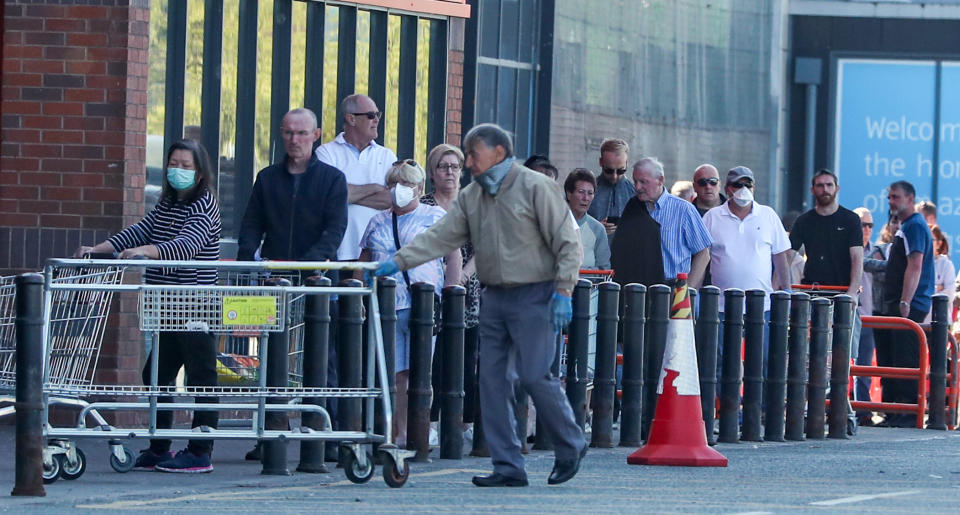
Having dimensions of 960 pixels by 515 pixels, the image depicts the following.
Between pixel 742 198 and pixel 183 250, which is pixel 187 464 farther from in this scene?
pixel 742 198

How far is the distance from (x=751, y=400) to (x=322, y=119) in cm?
364

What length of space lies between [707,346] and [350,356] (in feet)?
9.93

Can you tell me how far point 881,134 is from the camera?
2547 cm

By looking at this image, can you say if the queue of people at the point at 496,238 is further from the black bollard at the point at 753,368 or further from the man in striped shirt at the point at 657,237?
the black bollard at the point at 753,368

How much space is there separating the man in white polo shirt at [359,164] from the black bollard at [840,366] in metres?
3.38

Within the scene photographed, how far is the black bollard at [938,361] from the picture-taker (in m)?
14.4

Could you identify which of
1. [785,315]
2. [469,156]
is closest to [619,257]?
[785,315]

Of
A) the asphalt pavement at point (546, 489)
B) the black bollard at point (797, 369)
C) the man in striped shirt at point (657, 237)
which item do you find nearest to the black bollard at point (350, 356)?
the asphalt pavement at point (546, 489)

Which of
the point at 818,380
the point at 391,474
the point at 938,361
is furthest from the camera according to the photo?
the point at 938,361

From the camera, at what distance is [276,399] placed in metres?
9.73

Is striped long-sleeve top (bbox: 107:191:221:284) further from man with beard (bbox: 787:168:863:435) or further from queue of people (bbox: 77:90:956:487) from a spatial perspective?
man with beard (bbox: 787:168:863:435)

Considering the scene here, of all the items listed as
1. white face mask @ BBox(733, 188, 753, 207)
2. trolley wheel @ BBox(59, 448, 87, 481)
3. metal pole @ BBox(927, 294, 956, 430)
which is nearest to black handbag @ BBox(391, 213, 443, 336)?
trolley wheel @ BBox(59, 448, 87, 481)

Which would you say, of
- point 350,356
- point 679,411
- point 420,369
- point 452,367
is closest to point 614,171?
point 452,367

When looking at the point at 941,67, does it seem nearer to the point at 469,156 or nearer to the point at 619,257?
the point at 619,257
